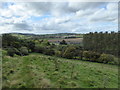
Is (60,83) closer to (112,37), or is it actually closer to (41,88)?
(41,88)

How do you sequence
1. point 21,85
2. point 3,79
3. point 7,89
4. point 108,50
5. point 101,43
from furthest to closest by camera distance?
point 101,43
point 108,50
point 3,79
point 21,85
point 7,89

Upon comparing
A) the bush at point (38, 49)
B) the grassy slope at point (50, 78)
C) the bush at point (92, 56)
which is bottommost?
the bush at point (92, 56)

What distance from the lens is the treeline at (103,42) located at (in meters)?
39.8

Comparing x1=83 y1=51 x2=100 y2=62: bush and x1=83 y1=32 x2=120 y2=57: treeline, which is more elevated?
x1=83 y1=32 x2=120 y2=57: treeline

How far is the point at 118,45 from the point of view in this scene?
126 feet

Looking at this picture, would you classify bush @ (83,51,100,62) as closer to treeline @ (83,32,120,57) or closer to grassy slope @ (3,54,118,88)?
treeline @ (83,32,120,57)

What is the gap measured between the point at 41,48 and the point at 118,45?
35951 mm

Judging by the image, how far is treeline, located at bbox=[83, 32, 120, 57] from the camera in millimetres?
39844

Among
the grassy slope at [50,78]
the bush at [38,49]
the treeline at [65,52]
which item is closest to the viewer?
the grassy slope at [50,78]

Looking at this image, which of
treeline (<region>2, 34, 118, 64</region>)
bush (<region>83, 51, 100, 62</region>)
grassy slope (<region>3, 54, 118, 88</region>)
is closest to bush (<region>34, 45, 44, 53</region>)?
treeline (<region>2, 34, 118, 64</region>)

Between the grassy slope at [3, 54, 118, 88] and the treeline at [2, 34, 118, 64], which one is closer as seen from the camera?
the grassy slope at [3, 54, 118, 88]

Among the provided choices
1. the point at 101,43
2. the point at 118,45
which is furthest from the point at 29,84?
the point at 101,43

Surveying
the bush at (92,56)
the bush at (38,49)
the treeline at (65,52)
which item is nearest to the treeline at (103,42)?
the treeline at (65,52)

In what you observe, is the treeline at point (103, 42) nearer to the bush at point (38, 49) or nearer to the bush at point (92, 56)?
the bush at point (92, 56)
